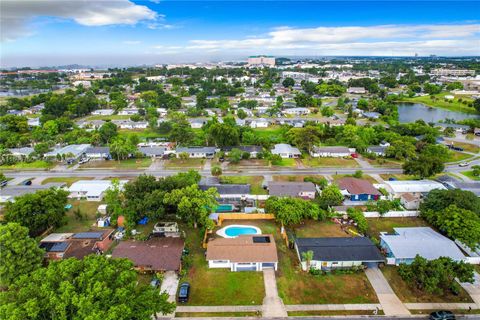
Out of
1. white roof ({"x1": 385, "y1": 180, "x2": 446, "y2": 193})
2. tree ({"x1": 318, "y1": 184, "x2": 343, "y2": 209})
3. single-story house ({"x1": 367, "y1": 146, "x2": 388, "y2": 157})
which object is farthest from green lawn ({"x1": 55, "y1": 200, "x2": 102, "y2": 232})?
single-story house ({"x1": 367, "y1": 146, "x2": 388, "y2": 157})

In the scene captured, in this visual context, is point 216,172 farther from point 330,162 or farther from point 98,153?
point 98,153

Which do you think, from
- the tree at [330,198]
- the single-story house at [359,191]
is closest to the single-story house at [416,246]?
the tree at [330,198]

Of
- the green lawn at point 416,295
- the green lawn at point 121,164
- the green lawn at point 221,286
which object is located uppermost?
the green lawn at point 121,164

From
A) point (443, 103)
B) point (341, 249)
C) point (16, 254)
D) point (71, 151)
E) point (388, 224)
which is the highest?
point (443, 103)

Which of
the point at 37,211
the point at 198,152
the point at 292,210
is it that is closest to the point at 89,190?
the point at 37,211

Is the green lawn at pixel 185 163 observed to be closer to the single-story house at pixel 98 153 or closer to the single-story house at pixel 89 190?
the single-story house at pixel 98 153

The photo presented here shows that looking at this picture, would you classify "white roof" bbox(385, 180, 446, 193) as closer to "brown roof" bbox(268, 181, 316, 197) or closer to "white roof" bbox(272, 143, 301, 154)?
"brown roof" bbox(268, 181, 316, 197)
